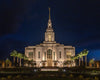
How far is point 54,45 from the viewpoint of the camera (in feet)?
287

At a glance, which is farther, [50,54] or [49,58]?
[50,54]

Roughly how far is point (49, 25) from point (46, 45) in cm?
1467

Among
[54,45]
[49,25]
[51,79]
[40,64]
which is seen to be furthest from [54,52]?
[51,79]

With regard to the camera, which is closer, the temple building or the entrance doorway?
the entrance doorway

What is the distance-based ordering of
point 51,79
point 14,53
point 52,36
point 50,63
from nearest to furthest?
point 51,79 → point 14,53 → point 50,63 → point 52,36

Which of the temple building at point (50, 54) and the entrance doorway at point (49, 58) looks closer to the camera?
the entrance doorway at point (49, 58)

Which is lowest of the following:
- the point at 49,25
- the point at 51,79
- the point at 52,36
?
the point at 51,79

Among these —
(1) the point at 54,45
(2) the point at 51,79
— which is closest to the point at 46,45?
(1) the point at 54,45

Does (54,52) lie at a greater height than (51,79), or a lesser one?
greater

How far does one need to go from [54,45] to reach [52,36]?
282 inches

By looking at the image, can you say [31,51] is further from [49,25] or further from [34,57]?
[49,25]

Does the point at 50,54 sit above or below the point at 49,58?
above

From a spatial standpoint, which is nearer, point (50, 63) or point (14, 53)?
point (14, 53)

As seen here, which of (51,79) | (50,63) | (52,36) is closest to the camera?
(51,79)
